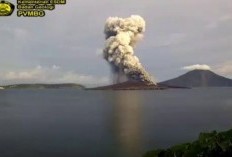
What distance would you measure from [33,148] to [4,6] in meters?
27.4

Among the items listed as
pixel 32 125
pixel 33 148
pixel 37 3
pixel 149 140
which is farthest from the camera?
pixel 32 125

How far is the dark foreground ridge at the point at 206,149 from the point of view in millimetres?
9102

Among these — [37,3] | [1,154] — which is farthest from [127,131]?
[37,3]

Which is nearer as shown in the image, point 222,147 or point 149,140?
point 222,147

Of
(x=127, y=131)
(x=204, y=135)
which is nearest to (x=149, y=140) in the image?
(x=127, y=131)

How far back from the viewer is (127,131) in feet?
185

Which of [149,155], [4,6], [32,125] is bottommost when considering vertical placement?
[32,125]

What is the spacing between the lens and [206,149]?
29.9 ft

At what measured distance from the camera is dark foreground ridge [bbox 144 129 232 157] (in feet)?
29.9

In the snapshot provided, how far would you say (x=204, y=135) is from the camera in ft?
32.2

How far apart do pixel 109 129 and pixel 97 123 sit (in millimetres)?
9345

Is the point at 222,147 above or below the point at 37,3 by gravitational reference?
below

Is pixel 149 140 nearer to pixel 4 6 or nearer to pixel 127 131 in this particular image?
pixel 127 131

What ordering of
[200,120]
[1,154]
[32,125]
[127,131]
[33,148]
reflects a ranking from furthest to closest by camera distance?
[200,120], [32,125], [127,131], [33,148], [1,154]
